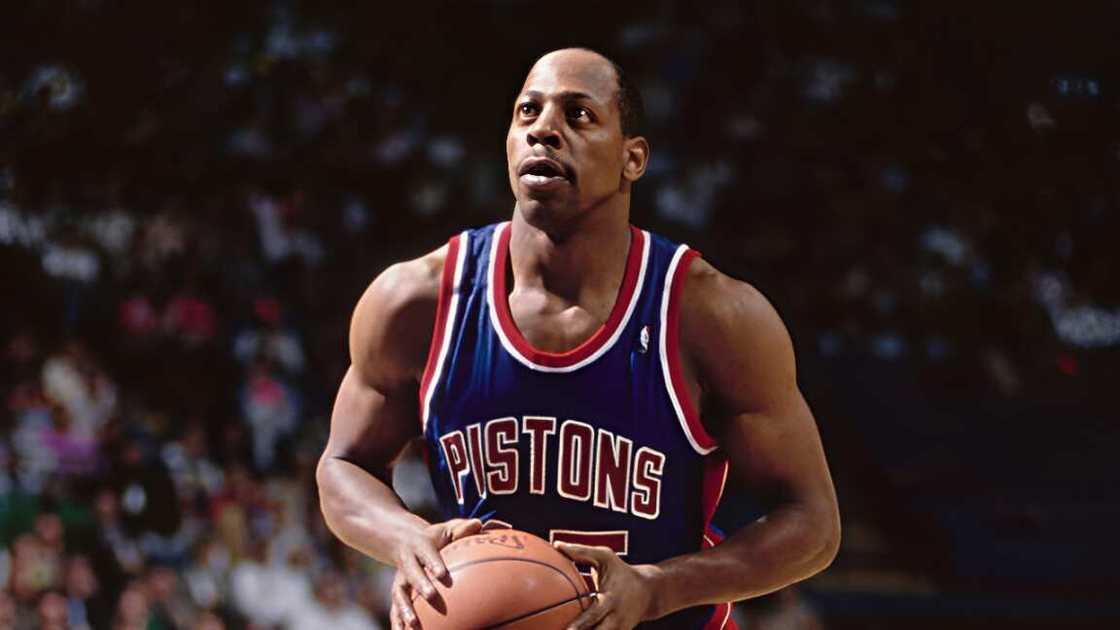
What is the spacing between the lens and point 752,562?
2891mm

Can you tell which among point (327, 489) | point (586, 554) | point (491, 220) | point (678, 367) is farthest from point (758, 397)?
point (491, 220)

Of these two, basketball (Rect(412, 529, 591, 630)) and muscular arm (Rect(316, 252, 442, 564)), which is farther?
muscular arm (Rect(316, 252, 442, 564))

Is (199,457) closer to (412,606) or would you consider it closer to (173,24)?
(173,24)

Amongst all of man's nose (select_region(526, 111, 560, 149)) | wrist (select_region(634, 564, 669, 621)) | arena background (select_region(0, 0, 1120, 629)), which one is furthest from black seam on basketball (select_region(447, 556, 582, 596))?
arena background (select_region(0, 0, 1120, 629))

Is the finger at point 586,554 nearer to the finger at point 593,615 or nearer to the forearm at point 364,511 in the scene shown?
the finger at point 593,615

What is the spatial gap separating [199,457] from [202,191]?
6.89 feet

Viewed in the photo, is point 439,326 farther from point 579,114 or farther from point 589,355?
point 579,114

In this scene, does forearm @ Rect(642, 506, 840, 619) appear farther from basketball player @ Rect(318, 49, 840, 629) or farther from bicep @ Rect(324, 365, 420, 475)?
bicep @ Rect(324, 365, 420, 475)

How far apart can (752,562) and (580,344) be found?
57 cm

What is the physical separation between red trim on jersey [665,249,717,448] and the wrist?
1.20ft

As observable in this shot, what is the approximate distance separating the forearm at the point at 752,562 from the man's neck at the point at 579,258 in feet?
1.95

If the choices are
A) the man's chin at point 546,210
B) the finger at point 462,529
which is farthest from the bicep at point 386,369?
the finger at point 462,529

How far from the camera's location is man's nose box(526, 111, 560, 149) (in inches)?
114

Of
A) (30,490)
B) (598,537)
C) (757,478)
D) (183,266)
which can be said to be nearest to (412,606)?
(598,537)
